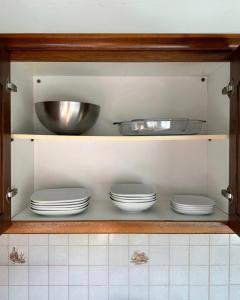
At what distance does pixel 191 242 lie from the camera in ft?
3.21

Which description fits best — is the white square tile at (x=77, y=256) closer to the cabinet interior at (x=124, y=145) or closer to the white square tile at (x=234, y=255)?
the cabinet interior at (x=124, y=145)

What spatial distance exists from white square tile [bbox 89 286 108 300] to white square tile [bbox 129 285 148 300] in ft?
0.34

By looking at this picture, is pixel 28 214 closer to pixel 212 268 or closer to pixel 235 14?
pixel 212 268

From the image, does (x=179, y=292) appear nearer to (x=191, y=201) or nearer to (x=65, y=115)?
(x=191, y=201)

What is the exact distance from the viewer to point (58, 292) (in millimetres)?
971

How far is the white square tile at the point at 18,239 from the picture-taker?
975 millimetres

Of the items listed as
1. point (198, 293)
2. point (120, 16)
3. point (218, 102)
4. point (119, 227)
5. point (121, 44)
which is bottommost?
point (198, 293)

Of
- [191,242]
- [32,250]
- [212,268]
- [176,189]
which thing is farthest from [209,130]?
[32,250]

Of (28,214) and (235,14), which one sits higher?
(235,14)

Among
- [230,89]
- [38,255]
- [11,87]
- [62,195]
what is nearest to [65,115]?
[11,87]

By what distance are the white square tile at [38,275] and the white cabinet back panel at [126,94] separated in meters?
0.57

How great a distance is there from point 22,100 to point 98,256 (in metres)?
0.68

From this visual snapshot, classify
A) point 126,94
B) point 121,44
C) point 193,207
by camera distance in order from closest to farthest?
point 121,44 → point 193,207 → point 126,94

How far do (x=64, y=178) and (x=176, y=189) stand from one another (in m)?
0.45
